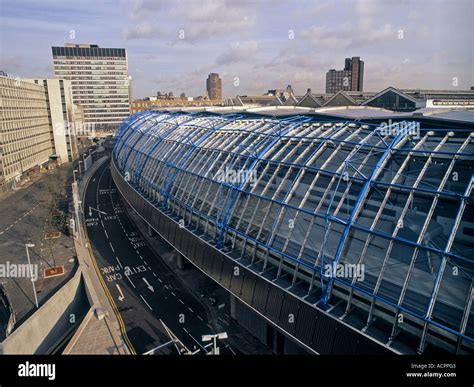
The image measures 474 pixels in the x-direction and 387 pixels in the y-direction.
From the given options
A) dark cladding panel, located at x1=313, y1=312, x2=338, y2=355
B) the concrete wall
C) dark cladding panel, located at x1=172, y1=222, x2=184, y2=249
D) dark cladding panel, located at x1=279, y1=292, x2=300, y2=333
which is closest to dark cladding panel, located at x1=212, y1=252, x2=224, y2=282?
dark cladding panel, located at x1=172, y1=222, x2=184, y2=249

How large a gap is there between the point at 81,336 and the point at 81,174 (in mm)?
63518

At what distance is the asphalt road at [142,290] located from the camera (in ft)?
84.0

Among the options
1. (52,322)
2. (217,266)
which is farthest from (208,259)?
(52,322)

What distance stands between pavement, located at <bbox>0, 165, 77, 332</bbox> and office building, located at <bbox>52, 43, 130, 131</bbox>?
116026 mm

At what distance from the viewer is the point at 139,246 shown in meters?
41.2

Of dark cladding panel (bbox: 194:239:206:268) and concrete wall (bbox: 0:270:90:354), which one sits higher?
dark cladding panel (bbox: 194:239:206:268)

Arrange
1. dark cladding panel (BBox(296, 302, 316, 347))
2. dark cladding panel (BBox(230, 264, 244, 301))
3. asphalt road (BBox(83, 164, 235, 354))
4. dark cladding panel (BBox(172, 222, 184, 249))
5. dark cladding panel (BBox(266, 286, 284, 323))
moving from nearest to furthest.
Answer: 1. dark cladding panel (BBox(296, 302, 316, 347))
2. dark cladding panel (BBox(266, 286, 284, 323))
3. dark cladding panel (BBox(230, 264, 244, 301))
4. asphalt road (BBox(83, 164, 235, 354))
5. dark cladding panel (BBox(172, 222, 184, 249))

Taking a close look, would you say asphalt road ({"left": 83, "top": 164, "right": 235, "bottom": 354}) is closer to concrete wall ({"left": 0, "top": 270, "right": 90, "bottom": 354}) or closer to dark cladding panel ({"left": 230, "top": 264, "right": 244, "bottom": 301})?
concrete wall ({"left": 0, "top": 270, "right": 90, "bottom": 354})

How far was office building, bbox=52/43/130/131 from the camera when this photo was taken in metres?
168

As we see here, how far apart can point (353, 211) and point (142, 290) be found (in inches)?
893

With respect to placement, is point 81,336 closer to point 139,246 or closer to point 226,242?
point 226,242

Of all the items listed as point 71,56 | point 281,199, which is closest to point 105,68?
point 71,56

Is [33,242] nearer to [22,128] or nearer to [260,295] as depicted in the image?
[260,295]

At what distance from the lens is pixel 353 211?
18.0 meters
